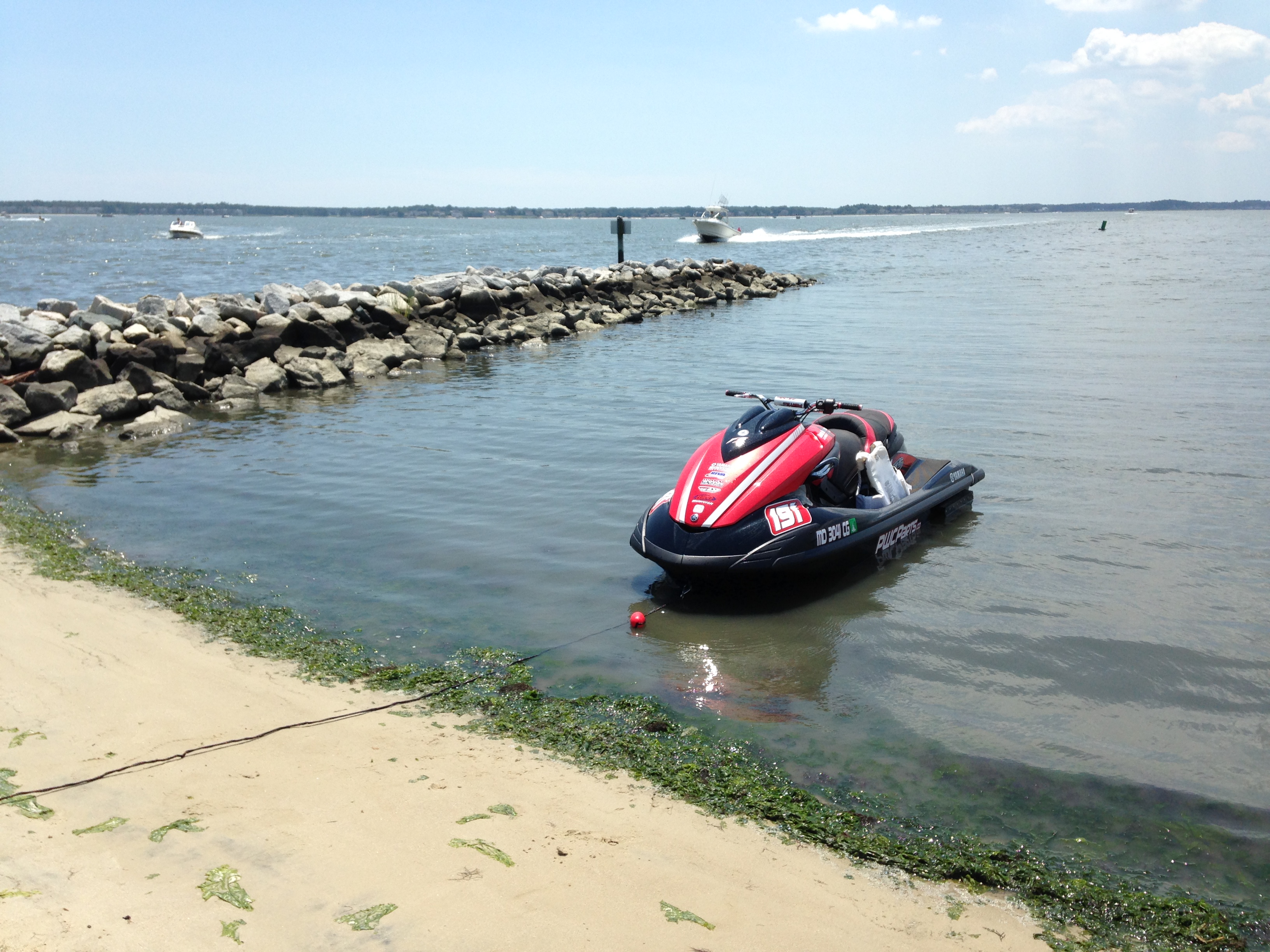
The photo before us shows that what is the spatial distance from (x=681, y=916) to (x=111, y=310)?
16273 mm

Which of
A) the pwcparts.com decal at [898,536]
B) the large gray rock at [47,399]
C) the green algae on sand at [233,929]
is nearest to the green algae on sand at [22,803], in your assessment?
the green algae on sand at [233,929]

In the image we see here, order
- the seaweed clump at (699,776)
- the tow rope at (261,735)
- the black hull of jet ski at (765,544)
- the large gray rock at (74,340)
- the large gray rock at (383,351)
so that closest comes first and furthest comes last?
the seaweed clump at (699,776) < the tow rope at (261,735) < the black hull of jet ski at (765,544) < the large gray rock at (74,340) < the large gray rock at (383,351)

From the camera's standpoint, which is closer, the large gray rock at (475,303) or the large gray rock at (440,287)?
the large gray rock at (440,287)

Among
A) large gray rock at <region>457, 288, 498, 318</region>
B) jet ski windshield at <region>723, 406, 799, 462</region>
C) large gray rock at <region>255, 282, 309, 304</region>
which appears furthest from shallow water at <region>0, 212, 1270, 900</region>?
large gray rock at <region>255, 282, 309, 304</region>

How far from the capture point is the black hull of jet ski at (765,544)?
6414 millimetres

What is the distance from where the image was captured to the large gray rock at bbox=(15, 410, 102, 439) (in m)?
12.1

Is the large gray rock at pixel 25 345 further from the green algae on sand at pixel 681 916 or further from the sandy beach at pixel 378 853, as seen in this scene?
the green algae on sand at pixel 681 916

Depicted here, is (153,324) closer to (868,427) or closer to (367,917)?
(868,427)

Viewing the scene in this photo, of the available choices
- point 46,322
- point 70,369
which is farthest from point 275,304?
point 70,369

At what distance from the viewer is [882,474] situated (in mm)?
7688

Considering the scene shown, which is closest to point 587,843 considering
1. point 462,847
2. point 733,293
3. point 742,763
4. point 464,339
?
point 462,847

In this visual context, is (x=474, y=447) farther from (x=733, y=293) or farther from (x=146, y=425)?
(x=733, y=293)

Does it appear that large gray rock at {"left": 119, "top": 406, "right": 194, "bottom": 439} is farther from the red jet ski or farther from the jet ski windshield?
the jet ski windshield

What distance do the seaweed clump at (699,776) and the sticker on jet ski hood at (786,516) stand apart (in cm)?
170
